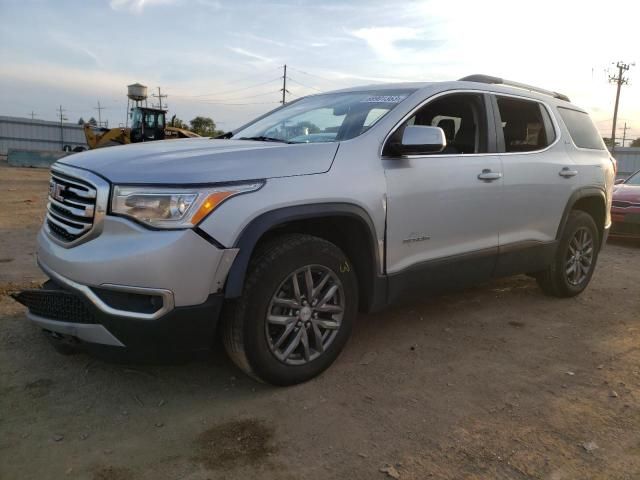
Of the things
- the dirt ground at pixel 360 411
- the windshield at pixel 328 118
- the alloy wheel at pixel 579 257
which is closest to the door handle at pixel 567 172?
the alloy wheel at pixel 579 257

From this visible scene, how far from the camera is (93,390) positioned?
3.05 meters

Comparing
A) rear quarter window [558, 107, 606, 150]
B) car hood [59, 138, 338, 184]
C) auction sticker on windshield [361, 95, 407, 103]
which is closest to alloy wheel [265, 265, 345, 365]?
car hood [59, 138, 338, 184]

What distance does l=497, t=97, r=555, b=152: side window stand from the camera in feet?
14.3

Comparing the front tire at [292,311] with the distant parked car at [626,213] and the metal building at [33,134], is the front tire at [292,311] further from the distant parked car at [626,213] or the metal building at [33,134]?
the metal building at [33,134]

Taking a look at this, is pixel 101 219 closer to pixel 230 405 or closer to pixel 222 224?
pixel 222 224

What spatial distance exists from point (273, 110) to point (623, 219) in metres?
6.42

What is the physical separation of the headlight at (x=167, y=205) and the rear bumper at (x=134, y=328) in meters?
0.42

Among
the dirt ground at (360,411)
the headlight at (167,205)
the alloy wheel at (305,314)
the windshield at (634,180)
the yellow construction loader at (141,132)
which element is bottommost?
the dirt ground at (360,411)

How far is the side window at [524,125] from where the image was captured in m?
4.36

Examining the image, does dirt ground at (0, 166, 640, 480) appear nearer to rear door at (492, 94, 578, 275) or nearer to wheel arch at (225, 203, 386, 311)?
wheel arch at (225, 203, 386, 311)

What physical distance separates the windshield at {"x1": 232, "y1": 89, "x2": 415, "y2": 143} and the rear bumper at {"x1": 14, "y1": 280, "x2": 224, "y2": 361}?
1.40 meters

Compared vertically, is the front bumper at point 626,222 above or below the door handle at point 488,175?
below

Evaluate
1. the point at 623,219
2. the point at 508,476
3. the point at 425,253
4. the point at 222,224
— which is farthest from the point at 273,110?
the point at 623,219

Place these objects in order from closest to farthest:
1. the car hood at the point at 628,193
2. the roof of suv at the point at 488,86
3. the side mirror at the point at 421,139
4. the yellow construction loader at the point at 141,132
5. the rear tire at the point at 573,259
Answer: the side mirror at the point at 421,139
the roof of suv at the point at 488,86
the rear tire at the point at 573,259
the car hood at the point at 628,193
the yellow construction loader at the point at 141,132
